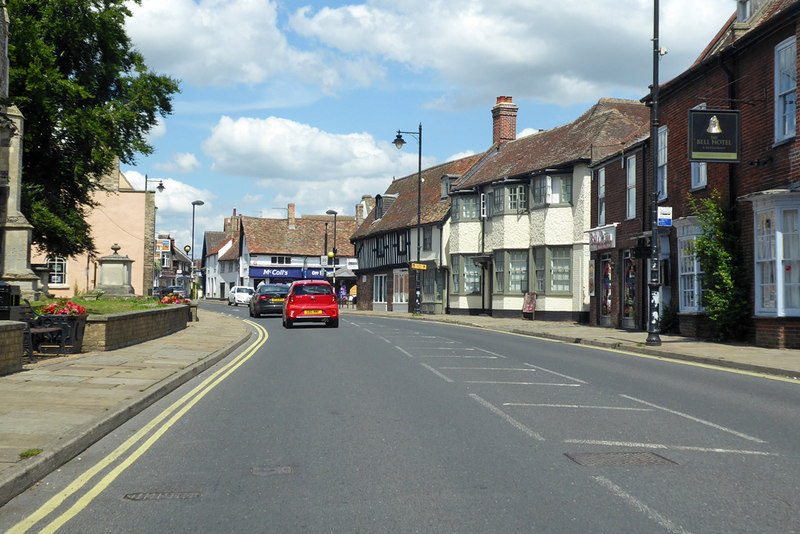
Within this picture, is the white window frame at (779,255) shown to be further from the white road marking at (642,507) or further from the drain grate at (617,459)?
the white road marking at (642,507)

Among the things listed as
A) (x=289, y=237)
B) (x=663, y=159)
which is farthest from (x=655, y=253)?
(x=289, y=237)

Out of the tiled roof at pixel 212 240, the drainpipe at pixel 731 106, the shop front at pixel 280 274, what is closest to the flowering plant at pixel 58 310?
Result: the drainpipe at pixel 731 106

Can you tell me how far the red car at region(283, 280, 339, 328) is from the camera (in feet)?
93.1

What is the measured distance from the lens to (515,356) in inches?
671

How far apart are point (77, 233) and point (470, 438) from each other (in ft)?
95.3

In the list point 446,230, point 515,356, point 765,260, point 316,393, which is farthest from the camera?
point 446,230

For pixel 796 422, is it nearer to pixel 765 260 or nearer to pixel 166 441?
pixel 166 441

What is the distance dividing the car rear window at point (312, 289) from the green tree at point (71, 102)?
9756 mm

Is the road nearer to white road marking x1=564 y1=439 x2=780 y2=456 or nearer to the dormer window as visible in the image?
white road marking x1=564 y1=439 x2=780 y2=456

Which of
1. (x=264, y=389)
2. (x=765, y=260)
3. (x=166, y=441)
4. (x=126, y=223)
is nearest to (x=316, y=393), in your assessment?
(x=264, y=389)

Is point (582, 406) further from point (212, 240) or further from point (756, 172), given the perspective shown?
point (212, 240)

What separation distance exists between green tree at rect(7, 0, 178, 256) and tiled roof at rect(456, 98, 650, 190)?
57.5ft

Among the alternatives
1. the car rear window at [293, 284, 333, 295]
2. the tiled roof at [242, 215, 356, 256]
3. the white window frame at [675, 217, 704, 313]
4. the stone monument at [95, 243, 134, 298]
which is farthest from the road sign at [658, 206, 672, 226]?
the tiled roof at [242, 215, 356, 256]

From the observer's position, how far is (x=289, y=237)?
8825 cm
